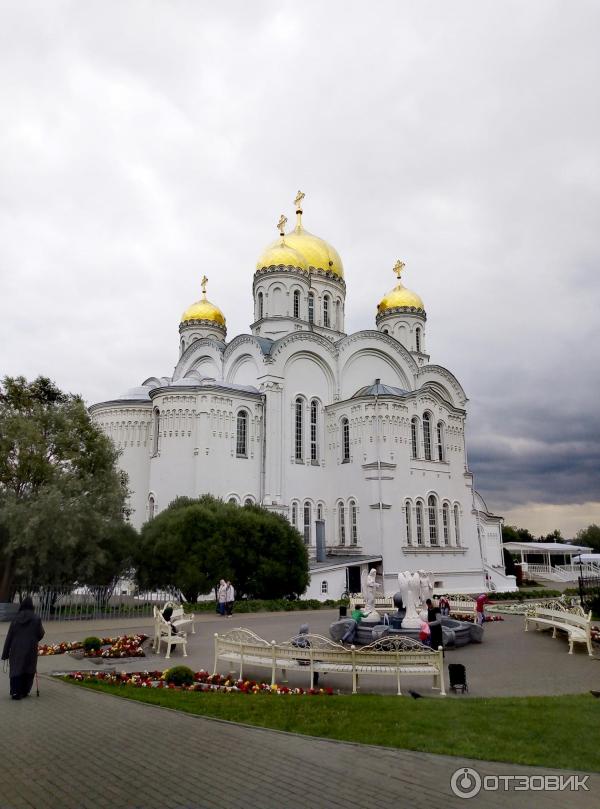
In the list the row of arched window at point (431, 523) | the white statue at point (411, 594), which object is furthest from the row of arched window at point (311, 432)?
the white statue at point (411, 594)

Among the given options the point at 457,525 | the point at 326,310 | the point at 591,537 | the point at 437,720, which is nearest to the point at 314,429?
the point at 326,310

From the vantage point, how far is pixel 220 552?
23156 mm

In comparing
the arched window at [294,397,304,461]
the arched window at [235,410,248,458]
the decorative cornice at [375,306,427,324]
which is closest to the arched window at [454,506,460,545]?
the arched window at [294,397,304,461]

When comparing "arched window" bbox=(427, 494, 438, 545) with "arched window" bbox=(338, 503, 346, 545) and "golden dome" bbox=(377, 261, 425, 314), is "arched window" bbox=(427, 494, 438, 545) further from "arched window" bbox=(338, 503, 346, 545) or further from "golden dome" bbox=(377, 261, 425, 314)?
"golden dome" bbox=(377, 261, 425, 314)

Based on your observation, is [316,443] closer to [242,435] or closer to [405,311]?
[242,435]

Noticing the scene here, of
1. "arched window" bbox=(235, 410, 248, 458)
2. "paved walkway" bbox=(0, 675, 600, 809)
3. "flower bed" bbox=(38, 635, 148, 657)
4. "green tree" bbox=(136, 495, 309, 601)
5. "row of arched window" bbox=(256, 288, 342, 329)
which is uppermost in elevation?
"row of arched window" bbox=(256, 288, 342, 329)

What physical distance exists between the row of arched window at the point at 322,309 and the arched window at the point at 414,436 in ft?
29.9

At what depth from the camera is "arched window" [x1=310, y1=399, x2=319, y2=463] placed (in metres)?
35.0

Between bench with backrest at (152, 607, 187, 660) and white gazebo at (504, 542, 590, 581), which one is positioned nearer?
bench with backrest at (152, 607, 187, 660)

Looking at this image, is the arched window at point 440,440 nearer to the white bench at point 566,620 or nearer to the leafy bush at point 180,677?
the white bench at point 566,620

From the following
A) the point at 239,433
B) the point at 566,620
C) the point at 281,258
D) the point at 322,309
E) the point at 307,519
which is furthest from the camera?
the point at 322,309

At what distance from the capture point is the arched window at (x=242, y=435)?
32.2 meters

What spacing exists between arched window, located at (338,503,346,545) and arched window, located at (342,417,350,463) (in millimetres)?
2588

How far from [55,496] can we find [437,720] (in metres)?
15.8
